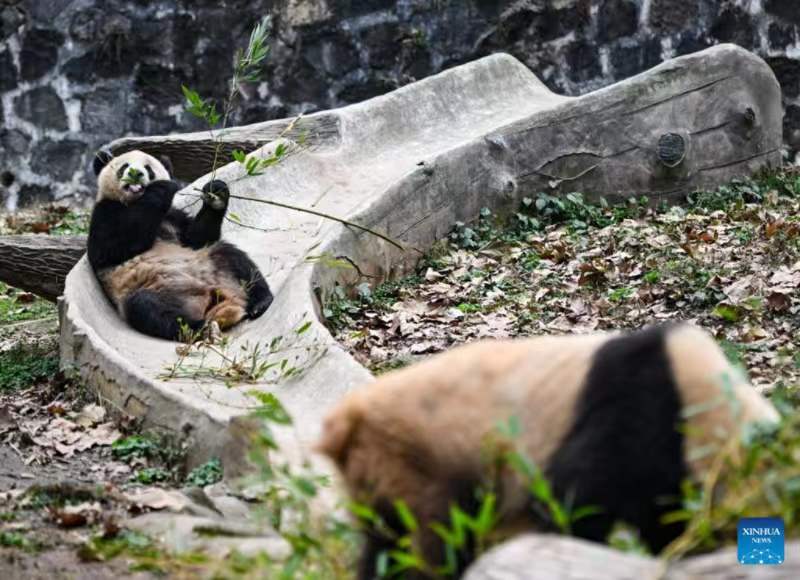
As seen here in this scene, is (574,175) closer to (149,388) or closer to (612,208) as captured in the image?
A: (612,208)

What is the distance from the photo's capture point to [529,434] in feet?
9.21

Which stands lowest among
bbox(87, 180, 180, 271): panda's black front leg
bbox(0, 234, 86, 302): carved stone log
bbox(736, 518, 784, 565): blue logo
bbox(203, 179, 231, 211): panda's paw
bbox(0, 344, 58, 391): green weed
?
bbox(0, 344, 58, 391): green weed

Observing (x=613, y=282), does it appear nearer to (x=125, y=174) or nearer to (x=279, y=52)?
(x=125, y=174)

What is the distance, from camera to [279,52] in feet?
38.0

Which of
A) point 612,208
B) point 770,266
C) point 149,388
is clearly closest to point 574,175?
point 612,208

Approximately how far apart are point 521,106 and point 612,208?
4.72ft

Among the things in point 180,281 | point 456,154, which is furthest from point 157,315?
point 456,154

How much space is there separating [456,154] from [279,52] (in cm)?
366

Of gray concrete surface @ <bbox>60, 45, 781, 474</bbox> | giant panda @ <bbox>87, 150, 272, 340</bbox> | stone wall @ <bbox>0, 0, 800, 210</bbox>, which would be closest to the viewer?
giant panda @ <bbox>87, 150, 272, 340</bbox>

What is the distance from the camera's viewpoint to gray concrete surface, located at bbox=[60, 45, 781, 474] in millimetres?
7863

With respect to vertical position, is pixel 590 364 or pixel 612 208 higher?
pixel 590 364

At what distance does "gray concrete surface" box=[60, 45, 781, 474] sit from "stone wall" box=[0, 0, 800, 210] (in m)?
0.85

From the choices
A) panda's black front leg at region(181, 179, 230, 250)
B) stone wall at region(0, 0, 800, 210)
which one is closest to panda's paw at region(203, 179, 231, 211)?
panda's black front leg at region(181, 179, 230, 250)

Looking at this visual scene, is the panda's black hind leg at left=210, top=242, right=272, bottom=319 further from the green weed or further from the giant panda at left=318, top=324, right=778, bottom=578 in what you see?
the giant panda at left=318, top=324, right=778, bottom=578
